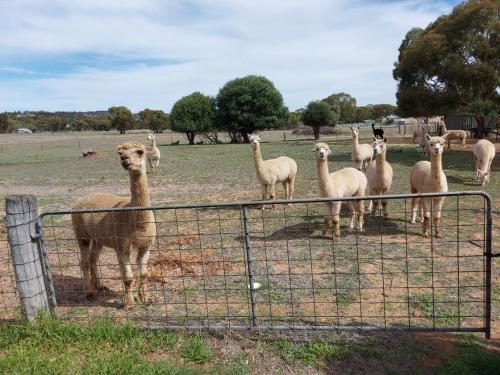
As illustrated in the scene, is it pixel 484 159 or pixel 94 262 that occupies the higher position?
pixel 484 159

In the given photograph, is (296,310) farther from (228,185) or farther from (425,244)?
(228,185)

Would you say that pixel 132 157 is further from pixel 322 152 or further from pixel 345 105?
pixel 345 105

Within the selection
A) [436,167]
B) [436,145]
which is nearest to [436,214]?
[436,167]

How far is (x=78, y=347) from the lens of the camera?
146 inches

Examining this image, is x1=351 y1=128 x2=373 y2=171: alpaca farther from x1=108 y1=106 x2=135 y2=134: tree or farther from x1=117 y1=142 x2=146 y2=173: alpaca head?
x1=108 y1=106 x2=135 y2=134: tree

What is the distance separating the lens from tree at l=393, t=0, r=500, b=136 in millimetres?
20891

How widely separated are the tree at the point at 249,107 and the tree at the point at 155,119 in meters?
54.0

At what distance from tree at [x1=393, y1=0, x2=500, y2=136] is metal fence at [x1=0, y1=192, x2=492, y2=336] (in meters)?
17.5

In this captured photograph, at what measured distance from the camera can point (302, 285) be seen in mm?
5031

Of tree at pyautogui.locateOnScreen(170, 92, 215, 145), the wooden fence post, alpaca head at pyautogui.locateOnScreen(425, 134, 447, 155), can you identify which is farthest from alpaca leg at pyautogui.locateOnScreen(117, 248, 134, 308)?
tree at pyautogui.locateOnScreen(170, 92, 215, 145)

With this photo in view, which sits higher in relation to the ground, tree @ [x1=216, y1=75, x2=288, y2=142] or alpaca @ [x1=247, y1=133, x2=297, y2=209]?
tree @ [x1=216, y1=75, x2=288, y2=142]

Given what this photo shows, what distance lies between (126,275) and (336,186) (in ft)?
13.3

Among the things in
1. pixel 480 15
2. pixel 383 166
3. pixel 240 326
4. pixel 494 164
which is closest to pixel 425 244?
pixel 383 166

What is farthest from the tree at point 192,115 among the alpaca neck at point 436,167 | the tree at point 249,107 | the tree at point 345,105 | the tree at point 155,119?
the tree at point 345,105
